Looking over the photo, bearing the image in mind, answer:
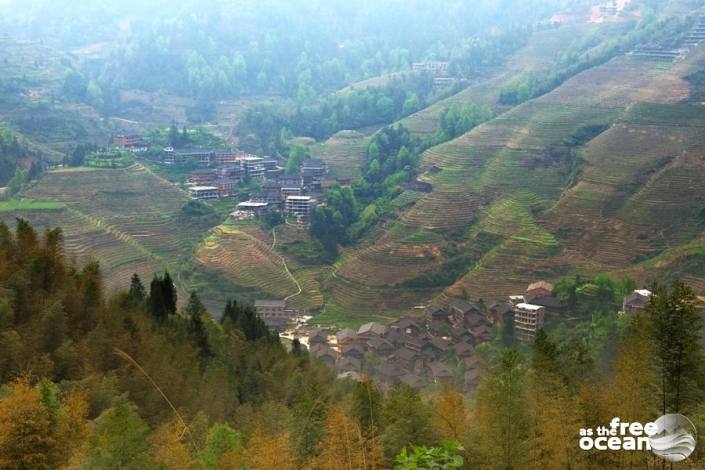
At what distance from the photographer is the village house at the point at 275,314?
33.6 meters

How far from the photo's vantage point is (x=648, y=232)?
33.8 metres

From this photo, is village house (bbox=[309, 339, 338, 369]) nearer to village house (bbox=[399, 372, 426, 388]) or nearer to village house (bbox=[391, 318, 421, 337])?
village house (bbox=[399, 372, 426, 388])

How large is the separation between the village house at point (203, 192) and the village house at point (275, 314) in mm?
15035

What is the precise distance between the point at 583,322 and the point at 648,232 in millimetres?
6492

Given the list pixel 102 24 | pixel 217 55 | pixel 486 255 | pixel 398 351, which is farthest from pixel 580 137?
pixel 102 24

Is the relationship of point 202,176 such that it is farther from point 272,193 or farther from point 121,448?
point 121,448

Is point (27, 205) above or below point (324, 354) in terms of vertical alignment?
above

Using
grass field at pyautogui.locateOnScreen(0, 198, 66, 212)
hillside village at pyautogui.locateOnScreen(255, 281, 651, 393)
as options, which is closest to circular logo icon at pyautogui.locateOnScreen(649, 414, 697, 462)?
hillside village at pyautogui.locateOnScreen(255, 281, 651, 393)

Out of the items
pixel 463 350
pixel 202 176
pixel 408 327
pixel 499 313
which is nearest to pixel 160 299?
pixel 463 350

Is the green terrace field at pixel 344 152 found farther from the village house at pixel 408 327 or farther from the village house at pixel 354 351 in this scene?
the village house at pixel 354 351

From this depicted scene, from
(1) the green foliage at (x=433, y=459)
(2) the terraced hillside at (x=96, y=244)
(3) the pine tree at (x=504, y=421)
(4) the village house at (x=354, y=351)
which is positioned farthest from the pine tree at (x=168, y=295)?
(1) the green foliage at (x=433, y=459)

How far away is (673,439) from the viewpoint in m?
8.09

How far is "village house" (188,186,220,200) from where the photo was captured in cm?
4791

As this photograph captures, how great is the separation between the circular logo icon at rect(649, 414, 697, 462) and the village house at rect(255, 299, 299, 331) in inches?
1011
